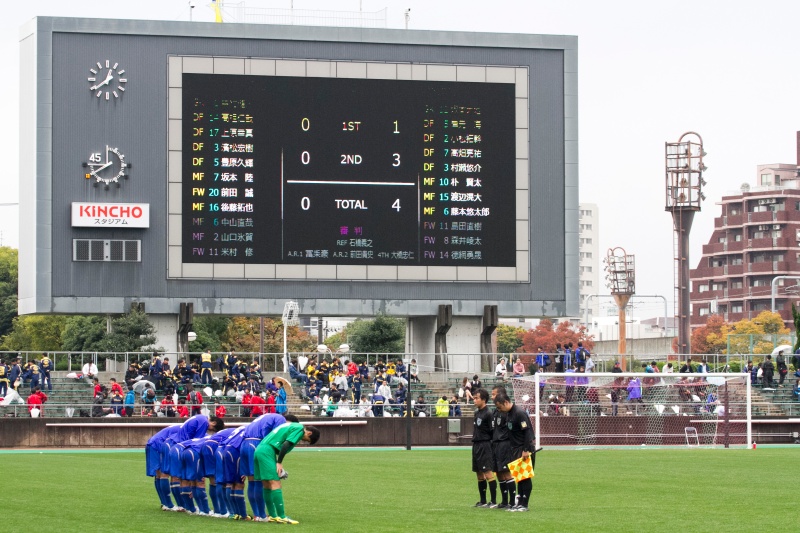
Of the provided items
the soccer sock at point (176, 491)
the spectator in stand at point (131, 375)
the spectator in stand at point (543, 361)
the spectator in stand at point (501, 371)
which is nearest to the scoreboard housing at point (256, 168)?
the spectator in stand at point (131, 375)

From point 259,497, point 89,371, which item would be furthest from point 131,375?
point 259,497

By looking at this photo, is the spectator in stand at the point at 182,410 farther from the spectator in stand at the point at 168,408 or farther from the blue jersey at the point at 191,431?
the blue jersey at the point at 191,431

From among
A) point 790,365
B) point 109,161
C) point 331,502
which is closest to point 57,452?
point 109,161

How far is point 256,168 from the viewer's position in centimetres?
4147

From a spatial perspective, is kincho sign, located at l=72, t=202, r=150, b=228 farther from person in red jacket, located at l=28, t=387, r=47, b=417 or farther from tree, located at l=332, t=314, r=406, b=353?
→ tree, located at l=332, t=314, r=406, b=353

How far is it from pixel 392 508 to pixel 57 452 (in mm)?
19795

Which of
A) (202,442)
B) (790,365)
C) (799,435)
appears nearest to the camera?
(202,442)

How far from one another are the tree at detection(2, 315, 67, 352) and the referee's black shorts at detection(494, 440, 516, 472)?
72884mm

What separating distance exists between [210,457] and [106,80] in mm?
28021

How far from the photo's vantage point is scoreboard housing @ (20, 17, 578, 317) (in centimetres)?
4169

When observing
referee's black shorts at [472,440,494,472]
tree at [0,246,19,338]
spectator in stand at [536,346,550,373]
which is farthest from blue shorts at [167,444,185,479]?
tree at [0,246,19,338]

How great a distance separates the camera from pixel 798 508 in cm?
1714

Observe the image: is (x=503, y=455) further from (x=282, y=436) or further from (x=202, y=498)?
(x=202, y=498)

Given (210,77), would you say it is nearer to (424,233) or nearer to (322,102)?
(322,102)
